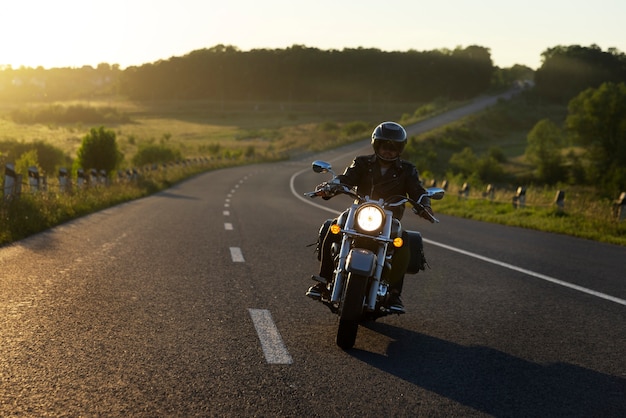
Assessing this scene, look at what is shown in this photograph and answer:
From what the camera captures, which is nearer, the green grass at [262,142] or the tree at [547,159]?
the green grass at [262,142]

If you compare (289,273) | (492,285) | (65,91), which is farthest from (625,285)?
(65,91)

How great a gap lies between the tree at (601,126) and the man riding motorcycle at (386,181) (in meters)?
72.1

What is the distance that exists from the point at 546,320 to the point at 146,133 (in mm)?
113839

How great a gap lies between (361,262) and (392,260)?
2.49 feet

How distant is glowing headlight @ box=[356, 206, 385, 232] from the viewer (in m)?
6.08

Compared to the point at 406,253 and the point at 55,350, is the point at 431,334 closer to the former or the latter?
the point at 406,253

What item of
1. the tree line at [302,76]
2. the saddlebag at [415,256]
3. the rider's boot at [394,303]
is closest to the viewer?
the rider's boot at [394,303]

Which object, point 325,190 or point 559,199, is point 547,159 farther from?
point 325,190

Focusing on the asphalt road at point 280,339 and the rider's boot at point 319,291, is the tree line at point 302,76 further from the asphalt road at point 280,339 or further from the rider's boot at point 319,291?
the rider's boot at point 319,291

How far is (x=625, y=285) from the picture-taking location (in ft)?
33.0

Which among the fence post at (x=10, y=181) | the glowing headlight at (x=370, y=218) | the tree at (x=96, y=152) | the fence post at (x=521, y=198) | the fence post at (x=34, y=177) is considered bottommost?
the tree at (x=96, y=152)

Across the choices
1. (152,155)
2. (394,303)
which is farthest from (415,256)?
(152,155)

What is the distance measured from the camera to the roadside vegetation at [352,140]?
2259 cm

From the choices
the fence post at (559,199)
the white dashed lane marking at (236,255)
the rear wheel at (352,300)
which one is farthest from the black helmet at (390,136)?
the fence post at (559,199)
